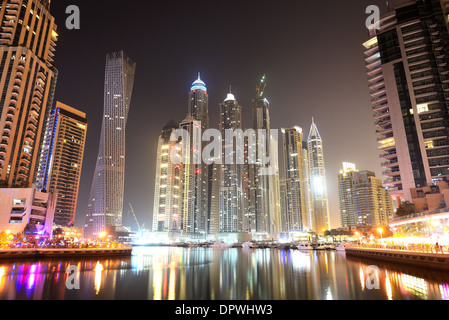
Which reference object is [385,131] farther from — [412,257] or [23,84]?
[23,84]

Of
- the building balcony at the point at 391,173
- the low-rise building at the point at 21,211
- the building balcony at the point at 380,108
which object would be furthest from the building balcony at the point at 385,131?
the low-rise building at the point at 21,211

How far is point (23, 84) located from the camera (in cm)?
9256

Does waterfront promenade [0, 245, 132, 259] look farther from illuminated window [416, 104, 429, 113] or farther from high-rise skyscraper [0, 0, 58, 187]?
illuminated window [416, 104, 429, 113]

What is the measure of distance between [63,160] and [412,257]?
193352mm

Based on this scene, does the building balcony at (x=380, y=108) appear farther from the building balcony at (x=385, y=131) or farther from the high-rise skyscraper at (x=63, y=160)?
the high-rise skyscraper at (x=63, y=160)

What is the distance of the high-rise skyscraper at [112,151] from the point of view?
484ft

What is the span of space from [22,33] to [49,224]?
6766 centimetres

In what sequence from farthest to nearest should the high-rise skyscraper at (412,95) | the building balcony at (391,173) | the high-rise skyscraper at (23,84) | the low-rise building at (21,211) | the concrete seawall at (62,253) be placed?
the high-rise skyscraper at (23,84) → the building balcony at (391,173) → the high-rise skyscraper at (412,95) → the low-rise building at (21,211) → the concrete seawall at (62,253)

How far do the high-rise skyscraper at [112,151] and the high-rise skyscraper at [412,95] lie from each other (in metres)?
123

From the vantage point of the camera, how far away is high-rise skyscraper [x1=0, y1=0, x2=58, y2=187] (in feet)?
286

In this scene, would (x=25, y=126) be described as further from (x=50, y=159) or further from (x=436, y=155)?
(x=436, y=155)

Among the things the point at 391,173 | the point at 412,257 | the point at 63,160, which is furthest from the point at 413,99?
the point at 63,160

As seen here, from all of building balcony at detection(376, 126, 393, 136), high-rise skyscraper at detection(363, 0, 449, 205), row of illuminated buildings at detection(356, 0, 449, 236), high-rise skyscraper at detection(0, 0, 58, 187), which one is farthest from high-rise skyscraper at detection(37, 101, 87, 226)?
high-rise skyscraper at detection(363, 0, 449, 205)
